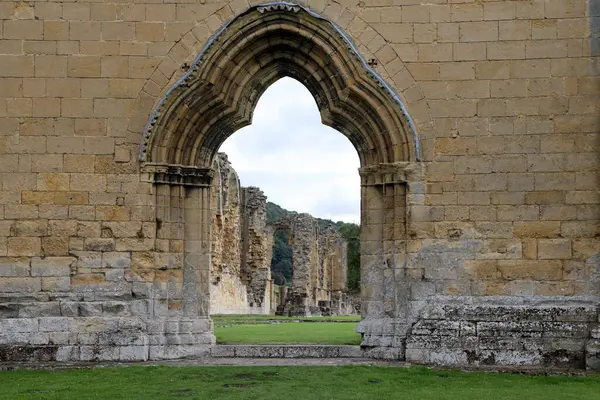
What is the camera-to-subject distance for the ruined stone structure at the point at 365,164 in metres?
9.56

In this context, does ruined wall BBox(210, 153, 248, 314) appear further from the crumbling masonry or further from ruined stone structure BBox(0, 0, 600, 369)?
ruined stone structure BBox(0, 0, 600, 369)

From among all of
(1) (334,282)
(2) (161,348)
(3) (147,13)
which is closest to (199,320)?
(2) (161,348)

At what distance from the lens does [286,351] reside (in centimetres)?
1017

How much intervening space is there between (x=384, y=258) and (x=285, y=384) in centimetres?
289

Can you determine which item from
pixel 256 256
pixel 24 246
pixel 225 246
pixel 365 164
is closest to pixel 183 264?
pixel 24 246

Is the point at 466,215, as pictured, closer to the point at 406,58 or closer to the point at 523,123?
the point at 523,123

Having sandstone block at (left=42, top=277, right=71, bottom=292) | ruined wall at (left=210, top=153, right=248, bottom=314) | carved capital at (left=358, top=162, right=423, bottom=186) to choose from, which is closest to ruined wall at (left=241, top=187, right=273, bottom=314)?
ruined wall at (left=210, top=153, right=248, bottom=314)

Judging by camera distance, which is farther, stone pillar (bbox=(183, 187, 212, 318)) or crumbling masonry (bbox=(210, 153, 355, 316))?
A: crumbling masonry (bbox=(210, 153, 355, 316))

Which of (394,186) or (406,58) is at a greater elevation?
(406,58)

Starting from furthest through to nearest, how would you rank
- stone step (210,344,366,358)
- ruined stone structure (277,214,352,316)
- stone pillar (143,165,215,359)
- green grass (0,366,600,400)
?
1. ruined stone structure (277,214,352,316)
2. stone step (210,344,366,358)
3. stone pillar (143,165,215,359)
4. green grass (0,366,600,400)

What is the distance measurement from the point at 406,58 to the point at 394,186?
1538 millimetres

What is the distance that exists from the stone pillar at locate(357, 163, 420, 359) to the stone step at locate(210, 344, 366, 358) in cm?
34

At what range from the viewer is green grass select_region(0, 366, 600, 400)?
277 inches

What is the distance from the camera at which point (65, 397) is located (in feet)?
22.9
